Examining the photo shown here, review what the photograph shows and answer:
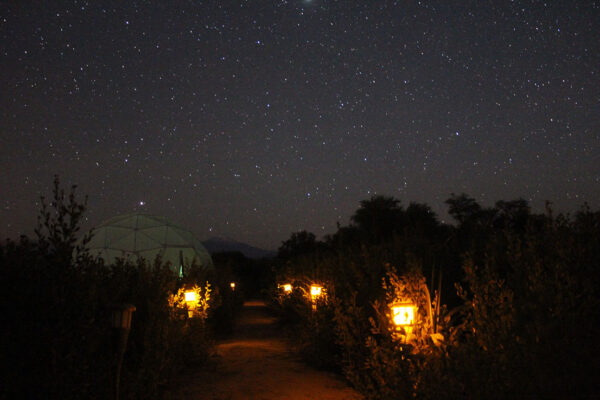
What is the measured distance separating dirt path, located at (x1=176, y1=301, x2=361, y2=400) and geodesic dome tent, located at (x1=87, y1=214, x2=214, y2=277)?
15.0m

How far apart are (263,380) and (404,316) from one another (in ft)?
11.4

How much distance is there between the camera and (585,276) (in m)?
3.51

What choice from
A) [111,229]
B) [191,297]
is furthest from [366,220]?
[191,297]

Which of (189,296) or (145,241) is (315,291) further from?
(145,241)

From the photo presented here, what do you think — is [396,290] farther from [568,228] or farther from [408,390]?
[568,228]

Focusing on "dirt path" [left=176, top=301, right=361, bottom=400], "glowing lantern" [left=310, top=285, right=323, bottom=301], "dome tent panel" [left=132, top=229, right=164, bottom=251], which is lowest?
"dirt path" [left=176, top=301, right=361, bottom=400]

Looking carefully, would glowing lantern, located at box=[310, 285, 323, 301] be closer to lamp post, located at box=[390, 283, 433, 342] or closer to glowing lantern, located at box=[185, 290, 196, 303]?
glowing lantern, located at box=[185, 290, 196, 303]

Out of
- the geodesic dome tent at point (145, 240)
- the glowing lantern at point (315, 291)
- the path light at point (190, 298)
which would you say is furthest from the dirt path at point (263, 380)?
the geodesic dome tent at point (145, 240)

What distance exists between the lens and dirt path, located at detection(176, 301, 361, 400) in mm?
6359

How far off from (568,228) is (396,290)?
199 centimetres

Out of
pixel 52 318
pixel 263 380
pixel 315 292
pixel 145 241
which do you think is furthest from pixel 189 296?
pixel 145 241

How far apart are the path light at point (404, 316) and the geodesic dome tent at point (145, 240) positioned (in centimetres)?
2026

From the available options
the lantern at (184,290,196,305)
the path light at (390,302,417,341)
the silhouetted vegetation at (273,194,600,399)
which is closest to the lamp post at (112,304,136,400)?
the silhouetted vegetation at (273,194,600,399)

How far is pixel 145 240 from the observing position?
85.1ft
